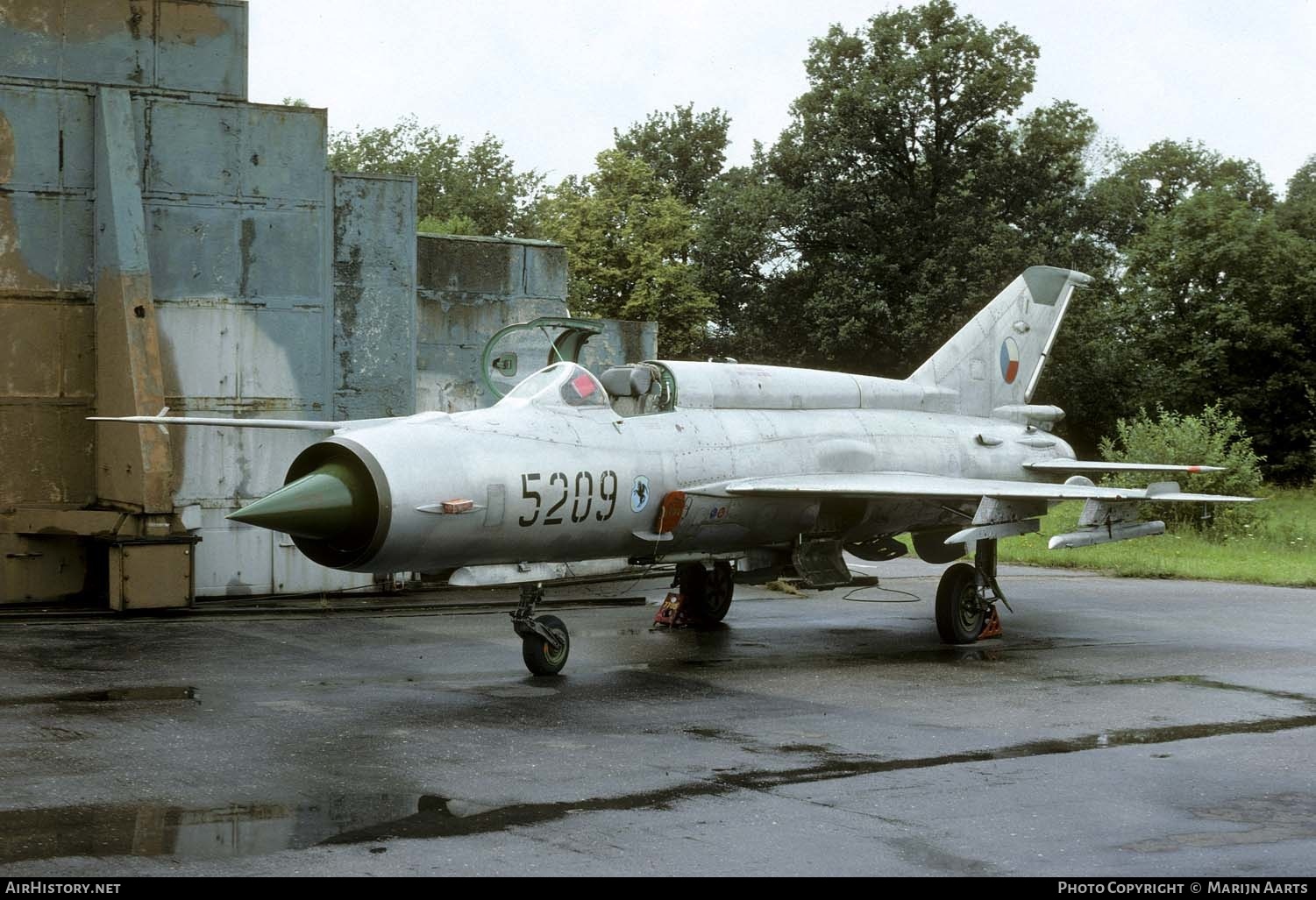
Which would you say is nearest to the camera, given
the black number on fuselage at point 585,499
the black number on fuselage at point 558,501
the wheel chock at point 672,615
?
the black number on fuselage at point 558,501

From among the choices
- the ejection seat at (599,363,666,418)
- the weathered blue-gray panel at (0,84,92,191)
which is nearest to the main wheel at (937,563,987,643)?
the ejection seat at (599,363,666,418)

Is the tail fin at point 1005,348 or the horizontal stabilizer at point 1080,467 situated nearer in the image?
the horizontal stabilizer at point 1080,467

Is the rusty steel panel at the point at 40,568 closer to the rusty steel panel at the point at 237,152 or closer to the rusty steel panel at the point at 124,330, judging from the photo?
the rusty steel panel at the point at 124,330

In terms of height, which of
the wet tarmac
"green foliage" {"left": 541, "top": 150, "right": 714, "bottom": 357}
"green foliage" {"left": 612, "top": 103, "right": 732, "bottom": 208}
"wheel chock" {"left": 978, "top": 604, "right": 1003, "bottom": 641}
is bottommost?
the wet tarmac

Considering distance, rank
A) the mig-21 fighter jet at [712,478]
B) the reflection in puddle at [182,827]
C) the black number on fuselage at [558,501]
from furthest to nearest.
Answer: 1. the black number on fuselage at [558,501]
2. the mig-21 fighter jet at [712,478]
3. the reflection in puddle at [182,827]

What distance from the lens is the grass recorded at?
2064 centimetres

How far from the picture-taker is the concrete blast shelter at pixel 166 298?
15.6 meters

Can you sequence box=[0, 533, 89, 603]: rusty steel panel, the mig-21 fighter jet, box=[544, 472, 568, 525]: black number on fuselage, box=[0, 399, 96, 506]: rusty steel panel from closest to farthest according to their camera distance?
the mig-21 fighter jet
box=[544, 472, 568, 525]: black number on fuselage
box=[0, 533, 89, 603]: rusty steel panel
box=[0, 399, 96, 506]: rusty steel panel

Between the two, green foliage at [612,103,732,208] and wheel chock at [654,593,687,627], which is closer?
wheel chock at [654,593,687,627]

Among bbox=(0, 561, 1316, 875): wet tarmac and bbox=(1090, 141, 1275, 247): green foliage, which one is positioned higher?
bbox=(1090, 141, 1275, 247): green foliage

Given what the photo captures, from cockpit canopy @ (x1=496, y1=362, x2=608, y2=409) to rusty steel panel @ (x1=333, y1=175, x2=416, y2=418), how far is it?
630cm

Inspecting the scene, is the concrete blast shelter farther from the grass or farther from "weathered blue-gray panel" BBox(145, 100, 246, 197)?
the grass


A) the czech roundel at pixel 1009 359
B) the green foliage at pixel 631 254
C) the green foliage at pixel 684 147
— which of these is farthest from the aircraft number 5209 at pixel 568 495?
the green foliage at pixel 684 147

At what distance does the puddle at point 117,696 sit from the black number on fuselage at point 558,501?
2.84 metres
